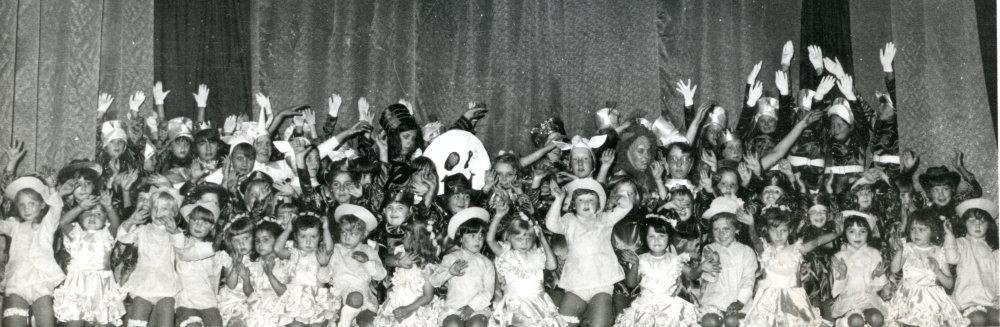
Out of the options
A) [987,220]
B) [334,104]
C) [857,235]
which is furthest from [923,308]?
[334,104]

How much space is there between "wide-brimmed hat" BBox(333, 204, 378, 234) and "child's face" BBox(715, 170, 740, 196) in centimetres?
167

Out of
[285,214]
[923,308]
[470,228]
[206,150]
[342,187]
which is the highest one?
[206,150]

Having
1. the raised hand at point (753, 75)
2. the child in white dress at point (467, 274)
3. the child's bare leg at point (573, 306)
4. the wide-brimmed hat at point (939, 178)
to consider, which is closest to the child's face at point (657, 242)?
the child's bare leg at point (573, 306)

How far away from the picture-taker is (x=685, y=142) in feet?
19.1

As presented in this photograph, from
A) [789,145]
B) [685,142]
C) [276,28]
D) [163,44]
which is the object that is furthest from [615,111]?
[163,44]

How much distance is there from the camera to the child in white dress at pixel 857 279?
516 cm

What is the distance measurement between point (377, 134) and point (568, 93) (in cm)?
128

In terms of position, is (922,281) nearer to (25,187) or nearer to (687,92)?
(687,92)

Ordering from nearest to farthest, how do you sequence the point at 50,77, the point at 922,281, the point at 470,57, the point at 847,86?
the point at 922,281
the point at 50,77
the point at 847,86
the point at 470,57

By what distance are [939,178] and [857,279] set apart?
2.52 ft

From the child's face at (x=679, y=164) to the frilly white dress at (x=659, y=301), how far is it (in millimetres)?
659

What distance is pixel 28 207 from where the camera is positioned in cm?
512

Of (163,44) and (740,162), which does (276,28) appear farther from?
(740,162)

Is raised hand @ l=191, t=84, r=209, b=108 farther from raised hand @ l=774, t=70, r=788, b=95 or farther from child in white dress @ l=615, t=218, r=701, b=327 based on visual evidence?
raised hand @ l=774, t=70, r=788, b=95
